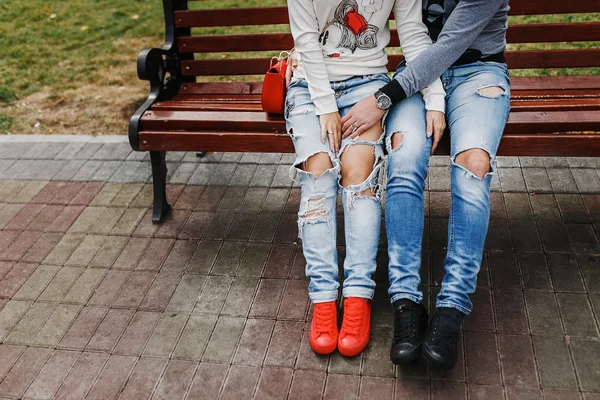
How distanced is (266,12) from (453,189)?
1.75m

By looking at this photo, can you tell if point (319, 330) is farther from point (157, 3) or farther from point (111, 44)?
point (157, 3)

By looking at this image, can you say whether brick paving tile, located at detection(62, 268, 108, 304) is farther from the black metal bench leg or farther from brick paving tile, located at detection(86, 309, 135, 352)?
the black metal bench leg

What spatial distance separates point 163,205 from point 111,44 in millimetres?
3907

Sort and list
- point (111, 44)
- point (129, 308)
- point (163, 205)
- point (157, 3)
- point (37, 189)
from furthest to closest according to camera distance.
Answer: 1. point (157, 3)
2. point (111, 44)
3. point (37, 189)
4. point (163, 205)
5. point (129, 308)

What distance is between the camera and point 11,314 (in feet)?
10.1

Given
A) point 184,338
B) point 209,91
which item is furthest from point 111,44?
point 184,338

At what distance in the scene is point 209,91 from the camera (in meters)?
3.79

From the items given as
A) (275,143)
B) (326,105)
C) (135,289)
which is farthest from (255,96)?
(135,289)

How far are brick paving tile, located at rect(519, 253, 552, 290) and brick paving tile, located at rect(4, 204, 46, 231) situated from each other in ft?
9.78

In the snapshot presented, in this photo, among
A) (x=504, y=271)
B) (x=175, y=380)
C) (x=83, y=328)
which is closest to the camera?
(x=175, y=380)

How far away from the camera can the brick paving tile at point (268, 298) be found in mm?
2910

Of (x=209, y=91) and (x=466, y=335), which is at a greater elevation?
(x=209, y=91)

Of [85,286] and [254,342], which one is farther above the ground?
[254,342]

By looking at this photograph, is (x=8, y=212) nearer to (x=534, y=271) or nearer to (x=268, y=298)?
(x=268, y=298)
